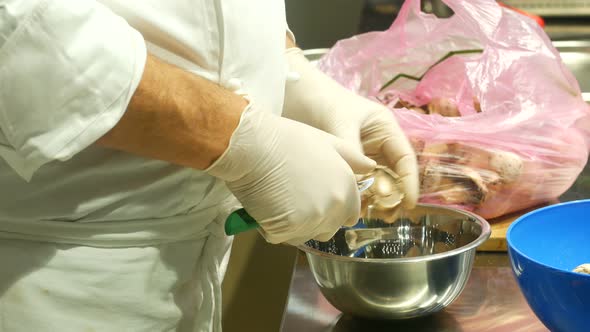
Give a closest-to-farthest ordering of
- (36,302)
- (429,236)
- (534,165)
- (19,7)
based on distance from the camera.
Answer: (19,7), (36,302), (429,236), (534,165)

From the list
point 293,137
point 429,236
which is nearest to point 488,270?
point 429,236

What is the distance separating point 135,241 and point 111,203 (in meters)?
0.05

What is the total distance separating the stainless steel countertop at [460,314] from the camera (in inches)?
33.5

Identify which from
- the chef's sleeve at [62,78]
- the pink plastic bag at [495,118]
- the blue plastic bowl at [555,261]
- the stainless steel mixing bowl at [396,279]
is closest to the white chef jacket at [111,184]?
the chef's sleeve at [62,78]

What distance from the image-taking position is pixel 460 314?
0.89 meters

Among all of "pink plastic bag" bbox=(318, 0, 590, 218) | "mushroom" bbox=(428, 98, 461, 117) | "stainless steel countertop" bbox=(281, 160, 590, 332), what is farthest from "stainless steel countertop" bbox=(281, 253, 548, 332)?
"mushroom" bbox=(428, 98, 461, 117)

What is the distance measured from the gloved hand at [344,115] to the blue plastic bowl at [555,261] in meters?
0.24

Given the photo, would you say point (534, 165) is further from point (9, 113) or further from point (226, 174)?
point (9, 113)

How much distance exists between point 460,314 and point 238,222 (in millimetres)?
311

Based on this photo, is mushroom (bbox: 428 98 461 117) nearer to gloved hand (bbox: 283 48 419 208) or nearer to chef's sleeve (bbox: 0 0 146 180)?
gloved hand (bbox: 283 48 419 208)

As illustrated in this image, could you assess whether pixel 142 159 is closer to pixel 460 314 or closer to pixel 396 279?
pixel 396 279

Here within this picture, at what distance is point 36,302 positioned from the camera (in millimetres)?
704

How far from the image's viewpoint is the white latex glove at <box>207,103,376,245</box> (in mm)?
708

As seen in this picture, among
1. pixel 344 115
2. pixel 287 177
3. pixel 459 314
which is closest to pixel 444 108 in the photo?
pixel 344 115
